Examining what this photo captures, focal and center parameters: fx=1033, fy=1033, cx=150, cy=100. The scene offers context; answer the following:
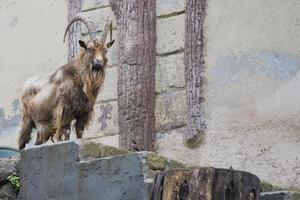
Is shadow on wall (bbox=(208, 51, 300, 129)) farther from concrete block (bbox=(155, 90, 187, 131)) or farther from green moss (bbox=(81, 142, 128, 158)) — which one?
green moss (bbox=(81, 142, 128, 158))

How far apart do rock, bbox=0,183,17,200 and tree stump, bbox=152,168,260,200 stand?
2007 mm

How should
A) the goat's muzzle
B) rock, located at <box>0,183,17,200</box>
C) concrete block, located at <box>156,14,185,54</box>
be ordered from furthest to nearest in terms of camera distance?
concrete block, located at <box>156,14,185,54</box> → the goat's muzzle → rock, located at <box>0,183,17,200</box>

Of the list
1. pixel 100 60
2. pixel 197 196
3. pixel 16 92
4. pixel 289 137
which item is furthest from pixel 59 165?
pixel 16 92

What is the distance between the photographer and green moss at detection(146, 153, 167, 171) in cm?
715

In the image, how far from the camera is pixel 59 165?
754cm

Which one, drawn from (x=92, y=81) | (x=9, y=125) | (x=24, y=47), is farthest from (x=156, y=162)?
(x=24, y=47)

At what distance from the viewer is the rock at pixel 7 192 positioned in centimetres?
765

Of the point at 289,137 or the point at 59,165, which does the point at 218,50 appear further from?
the point at 59,165

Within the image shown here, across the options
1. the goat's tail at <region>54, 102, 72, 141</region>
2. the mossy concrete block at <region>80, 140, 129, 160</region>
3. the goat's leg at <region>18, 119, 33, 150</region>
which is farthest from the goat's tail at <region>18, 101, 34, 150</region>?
the mossy concrete block at <region>80, 140, 129, 160</region>

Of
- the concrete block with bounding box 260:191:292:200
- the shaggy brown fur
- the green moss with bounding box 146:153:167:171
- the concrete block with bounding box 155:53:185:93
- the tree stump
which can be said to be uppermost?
the concrete block with bounding box 155:53:185:93

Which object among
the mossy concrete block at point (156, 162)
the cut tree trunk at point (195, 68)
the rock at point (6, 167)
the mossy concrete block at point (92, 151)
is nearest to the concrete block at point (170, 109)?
the cut tree trunk at point (195, 68)

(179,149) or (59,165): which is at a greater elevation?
(179,149)

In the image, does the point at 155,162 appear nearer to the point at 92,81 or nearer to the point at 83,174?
Answer: the point at 83,174

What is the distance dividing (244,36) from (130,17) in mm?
1307
